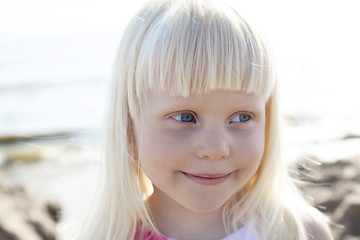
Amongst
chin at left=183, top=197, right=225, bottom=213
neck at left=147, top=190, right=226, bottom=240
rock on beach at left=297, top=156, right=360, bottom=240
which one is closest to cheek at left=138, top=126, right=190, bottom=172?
chin at left=183, top=197, right=225, bottom=213

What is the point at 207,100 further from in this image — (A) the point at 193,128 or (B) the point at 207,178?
(B) the point at 207,178

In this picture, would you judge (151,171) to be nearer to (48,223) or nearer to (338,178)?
(48,223)

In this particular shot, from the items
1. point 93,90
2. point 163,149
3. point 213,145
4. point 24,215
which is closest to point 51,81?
point 93,90

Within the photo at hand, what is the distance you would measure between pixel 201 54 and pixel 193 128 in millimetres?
246

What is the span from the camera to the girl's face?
5.93 feet

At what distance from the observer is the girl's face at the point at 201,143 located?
5.93ft

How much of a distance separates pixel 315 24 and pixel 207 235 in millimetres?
9438

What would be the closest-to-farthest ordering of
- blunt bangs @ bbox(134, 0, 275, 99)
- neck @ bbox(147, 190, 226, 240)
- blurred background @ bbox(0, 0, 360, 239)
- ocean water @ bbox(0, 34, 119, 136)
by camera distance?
blunt bangs @ bbox(134, 0, 275, 99)
neck @ bbox(147, 190, 226, 240)
blurred background @ bbox(0, 0, 360, 239)
ocean water @ bbox(0, 34, 119, 136)

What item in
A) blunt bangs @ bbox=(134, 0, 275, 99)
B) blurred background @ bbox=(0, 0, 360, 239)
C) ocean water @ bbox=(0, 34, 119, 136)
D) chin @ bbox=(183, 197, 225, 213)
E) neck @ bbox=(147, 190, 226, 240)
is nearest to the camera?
blunt bangs @ bbox=(134, 0, 275, 99)

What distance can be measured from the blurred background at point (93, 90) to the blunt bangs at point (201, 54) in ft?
0.35

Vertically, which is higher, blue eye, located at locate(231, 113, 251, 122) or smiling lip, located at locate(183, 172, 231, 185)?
blue eye, located at locate(231, 113, 251, 122)

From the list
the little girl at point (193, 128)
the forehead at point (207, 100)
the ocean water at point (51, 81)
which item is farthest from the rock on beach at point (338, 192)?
the ocean water at point (51, 81)

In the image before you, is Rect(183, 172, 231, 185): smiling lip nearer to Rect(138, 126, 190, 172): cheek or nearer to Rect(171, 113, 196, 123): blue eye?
Rect(138, 126, 190, 172): cheek

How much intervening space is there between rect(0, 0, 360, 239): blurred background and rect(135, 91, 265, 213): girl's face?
11.3 inches
